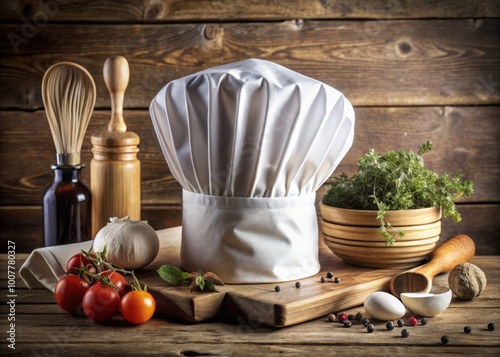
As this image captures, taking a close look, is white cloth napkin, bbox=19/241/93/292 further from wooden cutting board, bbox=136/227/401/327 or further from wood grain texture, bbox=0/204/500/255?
wood grain texture, bbox=0/204/500/255

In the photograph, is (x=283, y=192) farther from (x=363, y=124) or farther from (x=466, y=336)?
(x=363, y=124)

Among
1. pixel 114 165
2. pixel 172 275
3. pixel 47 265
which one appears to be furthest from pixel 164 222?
pixel 172 275

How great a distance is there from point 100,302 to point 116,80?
556 mm

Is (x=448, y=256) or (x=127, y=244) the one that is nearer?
(x=127, y=244)

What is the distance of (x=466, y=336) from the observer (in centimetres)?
94

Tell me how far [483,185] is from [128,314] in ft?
3.37

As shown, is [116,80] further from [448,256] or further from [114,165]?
[448,256]

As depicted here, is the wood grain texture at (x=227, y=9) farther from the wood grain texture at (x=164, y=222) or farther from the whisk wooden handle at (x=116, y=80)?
the wood grain texture at (x=164, y=222)

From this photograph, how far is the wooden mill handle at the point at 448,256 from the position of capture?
44.0 inches

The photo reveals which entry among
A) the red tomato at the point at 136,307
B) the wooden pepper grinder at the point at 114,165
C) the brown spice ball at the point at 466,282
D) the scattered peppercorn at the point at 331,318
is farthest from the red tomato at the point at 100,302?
the brown spice ball at the point at 466,282

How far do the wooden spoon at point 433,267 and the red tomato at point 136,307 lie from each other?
0.40 meters

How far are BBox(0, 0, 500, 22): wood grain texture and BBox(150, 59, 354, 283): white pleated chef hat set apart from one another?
526mm

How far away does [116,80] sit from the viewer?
1374mm

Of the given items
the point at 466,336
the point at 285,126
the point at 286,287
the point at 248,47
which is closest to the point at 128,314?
the point at 286,287
